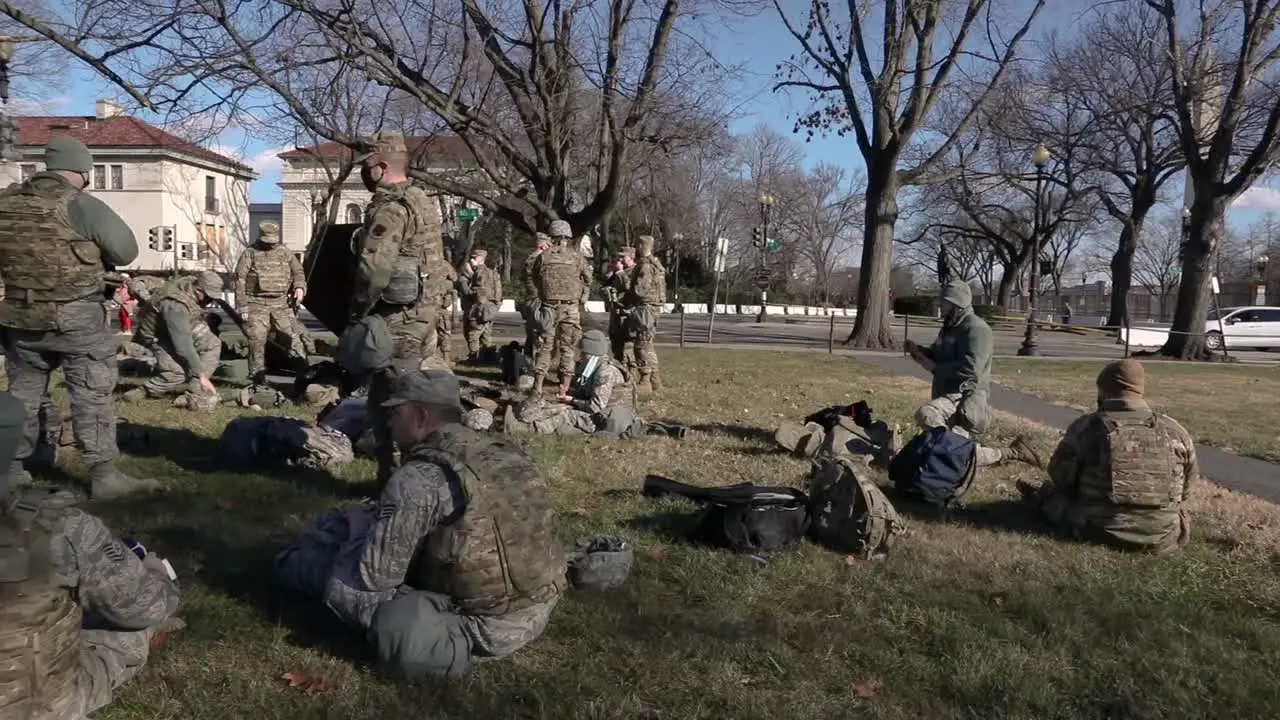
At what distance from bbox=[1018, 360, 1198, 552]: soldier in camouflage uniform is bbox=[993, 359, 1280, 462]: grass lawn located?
4701 mm

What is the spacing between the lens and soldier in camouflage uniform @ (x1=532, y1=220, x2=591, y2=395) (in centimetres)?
1124

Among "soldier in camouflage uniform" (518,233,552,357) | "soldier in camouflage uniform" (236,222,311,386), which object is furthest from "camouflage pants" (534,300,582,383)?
"soldier in camouflage uniform" (236,222,311,386)

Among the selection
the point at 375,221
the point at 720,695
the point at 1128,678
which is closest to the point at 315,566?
the point at 720,695

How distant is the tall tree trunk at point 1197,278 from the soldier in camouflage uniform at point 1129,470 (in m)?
20.3

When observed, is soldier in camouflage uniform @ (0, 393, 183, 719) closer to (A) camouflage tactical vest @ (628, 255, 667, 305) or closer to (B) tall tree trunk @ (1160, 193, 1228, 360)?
(A) camouflage tactical vest @ (628, 255, 667, 305)

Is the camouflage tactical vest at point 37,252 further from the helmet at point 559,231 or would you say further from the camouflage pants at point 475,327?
the camouflage pants at point 475,327

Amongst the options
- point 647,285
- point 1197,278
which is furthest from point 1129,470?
point 1197,278

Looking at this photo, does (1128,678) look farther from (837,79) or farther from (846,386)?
(837,79)

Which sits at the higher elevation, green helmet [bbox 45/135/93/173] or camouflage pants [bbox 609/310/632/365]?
green helmet [bbox 45/135/93/173]

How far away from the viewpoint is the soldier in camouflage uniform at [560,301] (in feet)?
36.9

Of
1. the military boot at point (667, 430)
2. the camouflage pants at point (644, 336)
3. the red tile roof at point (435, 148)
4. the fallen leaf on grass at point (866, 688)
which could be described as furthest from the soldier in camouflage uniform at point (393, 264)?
the red tile roof at point (435, 148)

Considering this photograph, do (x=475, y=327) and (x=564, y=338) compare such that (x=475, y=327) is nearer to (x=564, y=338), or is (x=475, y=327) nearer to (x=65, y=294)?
(x=564, y=338)

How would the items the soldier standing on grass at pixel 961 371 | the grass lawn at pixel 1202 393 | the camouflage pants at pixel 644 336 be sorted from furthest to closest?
the camouflage pants at pixel 644 336, the grass lawn at pixel 1202 393, the soldier standing on grass at pixel 961 371

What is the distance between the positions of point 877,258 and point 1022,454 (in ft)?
49.9
